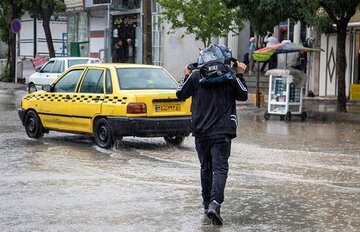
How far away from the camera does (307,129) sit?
725 inches

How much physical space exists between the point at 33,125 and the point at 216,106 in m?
8.13

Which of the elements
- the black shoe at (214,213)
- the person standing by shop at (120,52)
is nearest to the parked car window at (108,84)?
→ the black shoe at (214,213)

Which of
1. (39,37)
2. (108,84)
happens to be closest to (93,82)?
(108,84)

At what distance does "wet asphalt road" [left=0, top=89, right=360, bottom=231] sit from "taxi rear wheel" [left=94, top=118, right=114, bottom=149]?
0.60ft

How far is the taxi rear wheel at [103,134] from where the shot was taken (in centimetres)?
1343

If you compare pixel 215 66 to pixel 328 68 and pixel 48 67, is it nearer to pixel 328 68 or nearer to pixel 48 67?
Answer: pixel 48 67

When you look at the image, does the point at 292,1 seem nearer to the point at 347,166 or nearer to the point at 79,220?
the point at 347,166

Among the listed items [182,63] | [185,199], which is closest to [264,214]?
[185,199]

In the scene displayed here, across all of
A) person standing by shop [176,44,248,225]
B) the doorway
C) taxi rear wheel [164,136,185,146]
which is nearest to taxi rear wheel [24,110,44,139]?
taxi rear wheel [164,136,185,146]

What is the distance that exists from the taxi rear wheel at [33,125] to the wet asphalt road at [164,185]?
0.15 metres

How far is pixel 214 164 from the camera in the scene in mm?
7645

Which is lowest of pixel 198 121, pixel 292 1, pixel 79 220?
pixel 79 220

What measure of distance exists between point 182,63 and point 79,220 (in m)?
30.4

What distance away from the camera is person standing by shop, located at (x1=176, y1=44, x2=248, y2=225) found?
24.9ft
